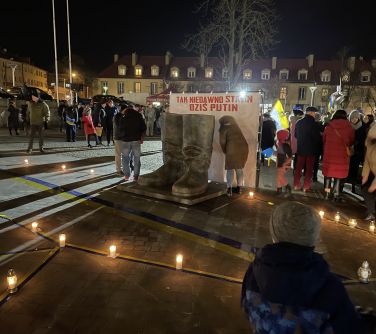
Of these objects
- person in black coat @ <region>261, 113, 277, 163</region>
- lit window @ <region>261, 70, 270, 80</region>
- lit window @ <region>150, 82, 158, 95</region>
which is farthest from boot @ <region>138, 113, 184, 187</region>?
lit window @ <region>150, 82, 158, 95</region>

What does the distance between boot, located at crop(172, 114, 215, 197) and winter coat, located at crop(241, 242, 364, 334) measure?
5130 mm

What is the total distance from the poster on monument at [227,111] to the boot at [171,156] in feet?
2.36

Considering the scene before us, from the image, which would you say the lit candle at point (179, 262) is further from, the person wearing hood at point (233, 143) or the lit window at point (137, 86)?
the lit window at point (137, 86)

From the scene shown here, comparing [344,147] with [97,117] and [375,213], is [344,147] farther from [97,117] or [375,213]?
[97,117]

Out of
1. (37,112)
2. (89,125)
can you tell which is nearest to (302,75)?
(89,125)

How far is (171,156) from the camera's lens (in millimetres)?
7668

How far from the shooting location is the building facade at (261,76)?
1928 inches

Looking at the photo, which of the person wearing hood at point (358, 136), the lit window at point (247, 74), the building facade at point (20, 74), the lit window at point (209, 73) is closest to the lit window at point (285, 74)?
the lit window at point (247, 74)

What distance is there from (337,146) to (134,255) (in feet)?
15.8

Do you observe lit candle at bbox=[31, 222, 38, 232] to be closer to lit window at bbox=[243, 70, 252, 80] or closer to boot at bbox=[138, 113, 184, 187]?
boot at bbox=[138, 113, 184, 187]

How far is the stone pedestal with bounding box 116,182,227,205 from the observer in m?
6.80

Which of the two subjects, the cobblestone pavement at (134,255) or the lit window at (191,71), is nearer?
the cobblestone pavement at (134,255)

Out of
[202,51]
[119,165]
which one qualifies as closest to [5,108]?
[202,51]

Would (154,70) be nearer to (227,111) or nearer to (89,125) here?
(89,125)
